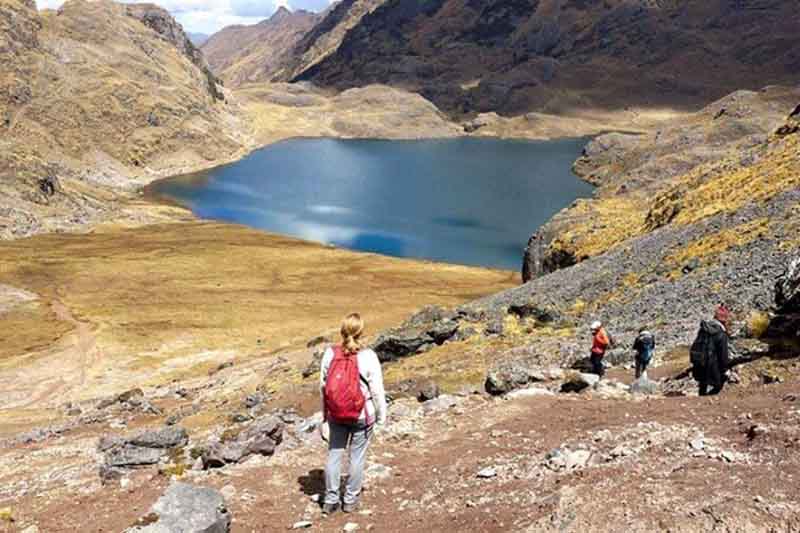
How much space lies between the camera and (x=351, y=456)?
43.2ft

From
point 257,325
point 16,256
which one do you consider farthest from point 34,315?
point 16,256

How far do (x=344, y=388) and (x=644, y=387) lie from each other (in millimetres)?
11049

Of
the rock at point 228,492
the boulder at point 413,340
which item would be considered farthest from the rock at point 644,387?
the boulder at point 413,340

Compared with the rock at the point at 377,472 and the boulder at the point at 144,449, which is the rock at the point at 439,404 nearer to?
the rock at the point at 377,472

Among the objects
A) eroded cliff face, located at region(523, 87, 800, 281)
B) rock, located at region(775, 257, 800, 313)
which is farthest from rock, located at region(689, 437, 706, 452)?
eroded cliff face, located at region(523, 87, 800, 281)

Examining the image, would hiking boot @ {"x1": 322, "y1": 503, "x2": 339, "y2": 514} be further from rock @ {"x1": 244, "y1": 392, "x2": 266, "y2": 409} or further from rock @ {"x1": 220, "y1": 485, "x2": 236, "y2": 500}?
rock @ {"x1": 244, "y1": 392, "x2": 266, "y2": 409}

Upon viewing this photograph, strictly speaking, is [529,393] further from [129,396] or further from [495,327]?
[129,396]

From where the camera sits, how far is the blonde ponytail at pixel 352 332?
12.4m

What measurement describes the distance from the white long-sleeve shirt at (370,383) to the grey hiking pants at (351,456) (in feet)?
1.09

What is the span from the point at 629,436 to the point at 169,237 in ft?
381

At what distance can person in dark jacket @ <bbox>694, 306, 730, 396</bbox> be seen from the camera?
17.7 m

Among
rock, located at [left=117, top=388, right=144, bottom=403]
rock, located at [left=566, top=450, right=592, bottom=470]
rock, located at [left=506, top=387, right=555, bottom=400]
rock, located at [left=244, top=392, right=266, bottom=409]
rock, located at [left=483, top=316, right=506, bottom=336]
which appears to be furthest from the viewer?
rock, located at [left=117, top=388, right=144, bottom=403]

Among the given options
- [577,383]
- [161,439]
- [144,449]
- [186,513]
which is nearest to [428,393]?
[577,383]

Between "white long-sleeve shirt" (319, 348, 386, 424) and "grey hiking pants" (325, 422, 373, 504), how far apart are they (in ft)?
1.09
